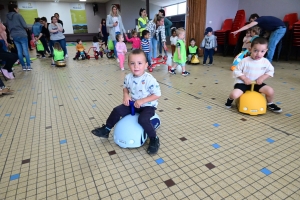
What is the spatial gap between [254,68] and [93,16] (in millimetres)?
16252

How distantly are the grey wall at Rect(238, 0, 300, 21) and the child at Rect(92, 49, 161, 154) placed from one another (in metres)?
5.62

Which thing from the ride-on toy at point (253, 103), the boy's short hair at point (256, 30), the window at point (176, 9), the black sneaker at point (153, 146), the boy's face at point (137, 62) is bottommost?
the black sneaker at point (153, 146)

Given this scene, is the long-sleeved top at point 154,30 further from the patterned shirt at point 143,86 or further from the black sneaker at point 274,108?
the patterned shirt at point 143,86

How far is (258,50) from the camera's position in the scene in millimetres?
2086

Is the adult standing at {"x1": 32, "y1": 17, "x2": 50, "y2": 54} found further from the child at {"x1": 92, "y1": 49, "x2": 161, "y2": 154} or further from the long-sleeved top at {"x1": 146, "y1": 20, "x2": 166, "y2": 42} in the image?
the child at {"x1": 92, "y1": 49, "x2": 161, "y2": 154}

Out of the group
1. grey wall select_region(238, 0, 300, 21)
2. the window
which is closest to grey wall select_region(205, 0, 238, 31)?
grey wall select_region(238, 0, 300, 21)

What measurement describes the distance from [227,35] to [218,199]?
20.1 feet

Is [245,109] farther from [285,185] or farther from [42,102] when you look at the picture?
[42,102]

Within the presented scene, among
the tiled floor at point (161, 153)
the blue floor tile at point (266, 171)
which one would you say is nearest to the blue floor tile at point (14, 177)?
the tiled floor at point (161, 153)

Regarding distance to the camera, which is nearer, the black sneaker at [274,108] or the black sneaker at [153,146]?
the black sneaker at [153,146]

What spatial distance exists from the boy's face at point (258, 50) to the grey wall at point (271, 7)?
4435 mm

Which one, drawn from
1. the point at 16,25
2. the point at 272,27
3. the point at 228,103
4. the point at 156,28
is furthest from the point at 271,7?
the point at 16,25

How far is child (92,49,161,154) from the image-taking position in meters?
1.58

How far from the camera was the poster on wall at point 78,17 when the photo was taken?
15352 millimetres
